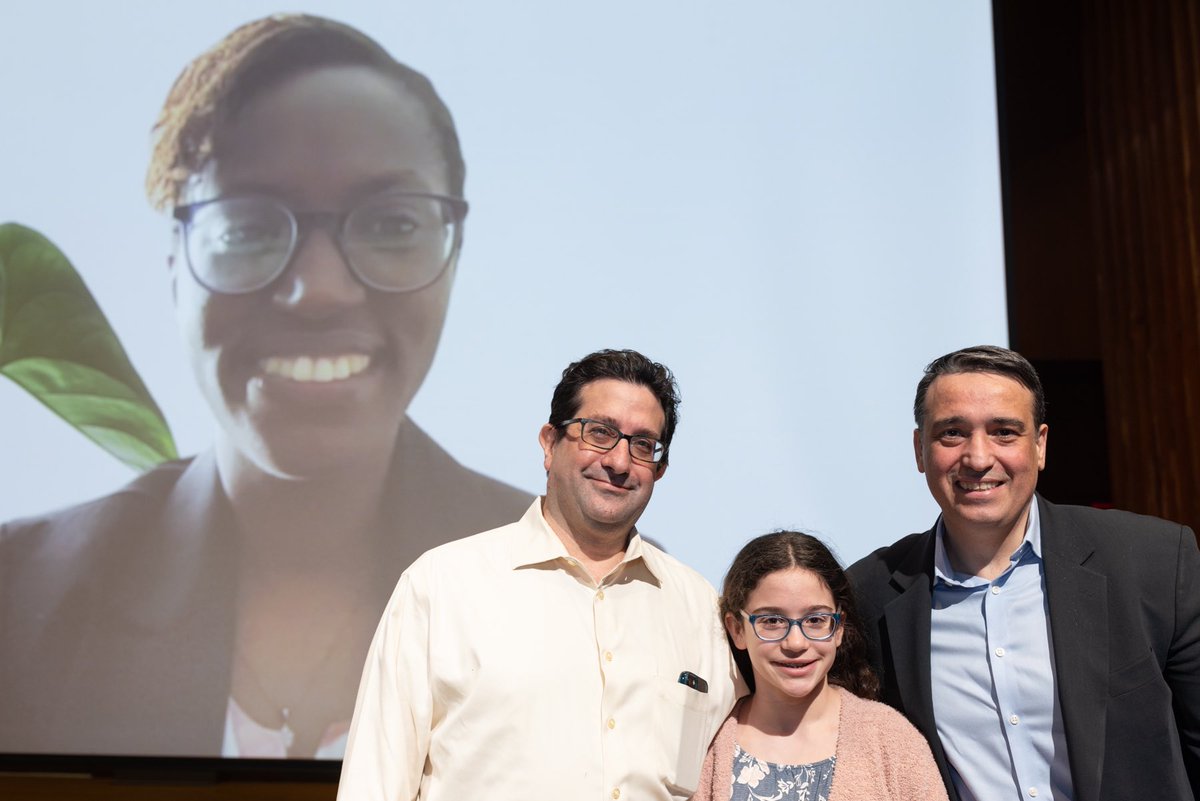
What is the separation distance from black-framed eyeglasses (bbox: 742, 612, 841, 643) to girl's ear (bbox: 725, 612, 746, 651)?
63 mm

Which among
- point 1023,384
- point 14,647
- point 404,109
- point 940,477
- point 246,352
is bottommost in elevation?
point 14,647

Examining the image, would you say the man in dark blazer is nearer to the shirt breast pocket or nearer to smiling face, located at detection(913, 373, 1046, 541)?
smiling face, located at detection(913, 373, 1046, 541)

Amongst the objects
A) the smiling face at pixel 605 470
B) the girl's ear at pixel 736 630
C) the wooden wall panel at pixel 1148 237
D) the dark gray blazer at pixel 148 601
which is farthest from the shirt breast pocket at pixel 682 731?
the wooden wall panel at pixel 1148 237

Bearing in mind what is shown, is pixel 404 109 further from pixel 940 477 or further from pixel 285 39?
pixel 940 477

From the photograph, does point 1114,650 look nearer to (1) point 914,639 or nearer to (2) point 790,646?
(1) point 914,639

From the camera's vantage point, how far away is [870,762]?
1548 millimetres

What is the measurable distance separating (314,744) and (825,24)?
2.81m

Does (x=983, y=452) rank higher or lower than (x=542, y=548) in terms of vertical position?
higher

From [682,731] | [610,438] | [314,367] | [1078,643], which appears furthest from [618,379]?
[314,367]

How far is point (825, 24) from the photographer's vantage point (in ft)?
10.8

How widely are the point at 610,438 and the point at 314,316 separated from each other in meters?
1.73

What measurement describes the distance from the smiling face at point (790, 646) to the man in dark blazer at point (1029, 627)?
0.16m

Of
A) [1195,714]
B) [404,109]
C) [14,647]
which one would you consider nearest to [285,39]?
[404,109]

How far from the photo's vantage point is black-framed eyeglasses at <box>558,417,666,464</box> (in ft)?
5.49
